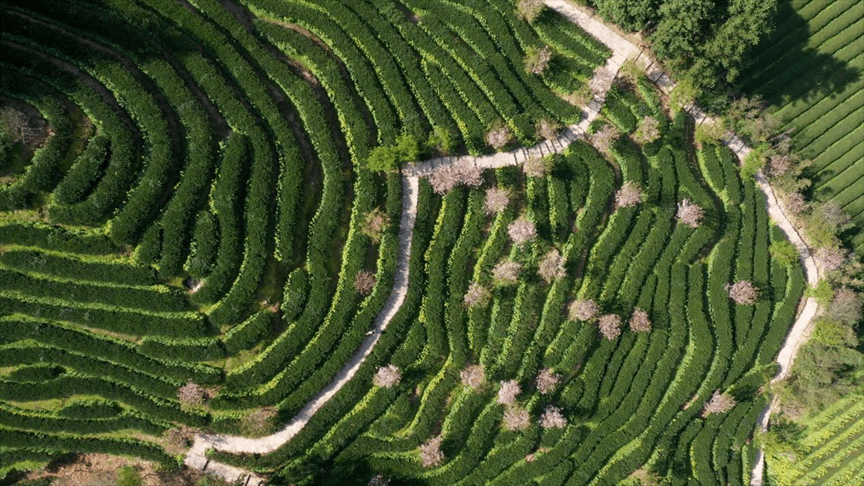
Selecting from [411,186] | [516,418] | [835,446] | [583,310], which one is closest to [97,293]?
[411,186]

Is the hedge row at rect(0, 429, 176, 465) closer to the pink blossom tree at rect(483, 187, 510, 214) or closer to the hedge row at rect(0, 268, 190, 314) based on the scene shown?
the hedge row at rect(0, 268, 190, 314)

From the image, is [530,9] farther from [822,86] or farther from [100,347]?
[100,347]

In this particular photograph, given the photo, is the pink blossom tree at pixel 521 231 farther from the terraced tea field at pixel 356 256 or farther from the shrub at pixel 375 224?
the shrub at pixel 375 224

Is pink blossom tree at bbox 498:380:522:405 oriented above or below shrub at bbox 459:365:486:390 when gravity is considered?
below

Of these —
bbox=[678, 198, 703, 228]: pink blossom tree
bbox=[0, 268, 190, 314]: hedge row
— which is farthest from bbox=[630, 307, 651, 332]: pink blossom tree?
bbox=[0, 268, 190, 314]: hedge row

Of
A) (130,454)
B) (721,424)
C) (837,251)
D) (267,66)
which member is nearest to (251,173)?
(267,66)

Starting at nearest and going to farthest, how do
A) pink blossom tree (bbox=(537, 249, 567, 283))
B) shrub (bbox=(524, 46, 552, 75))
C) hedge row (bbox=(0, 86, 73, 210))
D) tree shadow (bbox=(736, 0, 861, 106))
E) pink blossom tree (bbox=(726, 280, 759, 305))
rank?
hedge row (bbox=(0, 86, 73, 210)) → shrub (bbox=(524, 46, 552, 75)) → pink blossom tree (bbox=(537, 249, 567, 283)) → pink blossom tree (bbox=(726, 280, 759, 305)) → tree shadow (bbox=(736, 0, 861, 106))

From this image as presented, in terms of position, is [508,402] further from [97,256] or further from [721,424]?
A: [97,256]

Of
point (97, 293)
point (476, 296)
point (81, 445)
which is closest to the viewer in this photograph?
point (97, 293)
